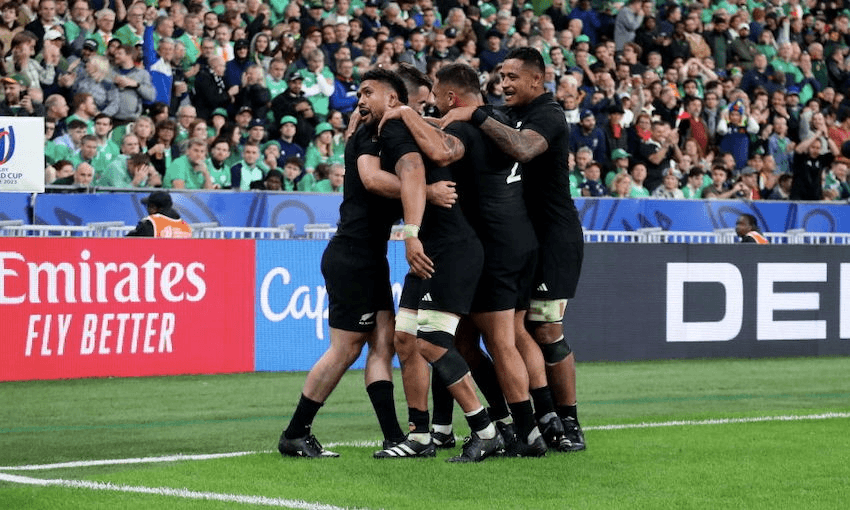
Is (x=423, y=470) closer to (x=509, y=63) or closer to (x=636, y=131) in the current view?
(x=509, y=63)

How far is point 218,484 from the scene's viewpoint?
283 inches

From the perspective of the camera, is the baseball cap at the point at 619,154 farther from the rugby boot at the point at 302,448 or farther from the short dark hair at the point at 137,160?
the rugby boot at the point at 302,448

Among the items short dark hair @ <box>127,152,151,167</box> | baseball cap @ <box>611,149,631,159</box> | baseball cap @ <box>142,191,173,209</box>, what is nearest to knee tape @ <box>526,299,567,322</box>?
baseball cap @ <box>142,191,173,209</box>

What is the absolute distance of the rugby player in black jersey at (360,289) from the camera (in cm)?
812

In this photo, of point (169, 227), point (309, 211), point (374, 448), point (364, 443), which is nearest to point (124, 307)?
point (169, 227)

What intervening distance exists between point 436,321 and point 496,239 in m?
0.62

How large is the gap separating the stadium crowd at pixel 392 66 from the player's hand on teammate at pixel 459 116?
7839mm

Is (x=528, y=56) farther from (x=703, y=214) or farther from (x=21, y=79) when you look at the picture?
(x=703, y=214)

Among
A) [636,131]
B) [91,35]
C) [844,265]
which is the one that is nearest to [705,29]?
[636,131]

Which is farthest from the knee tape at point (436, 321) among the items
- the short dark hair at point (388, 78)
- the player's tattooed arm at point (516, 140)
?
the short dark hair at point (388, 78)

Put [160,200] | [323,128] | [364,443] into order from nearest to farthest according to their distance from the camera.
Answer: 1. [364,443]
2. [160,200]
3. [323,128]

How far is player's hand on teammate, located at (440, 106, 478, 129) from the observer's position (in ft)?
26.3

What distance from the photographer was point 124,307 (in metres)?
13.3

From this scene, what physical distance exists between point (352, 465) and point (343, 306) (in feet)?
2.95
